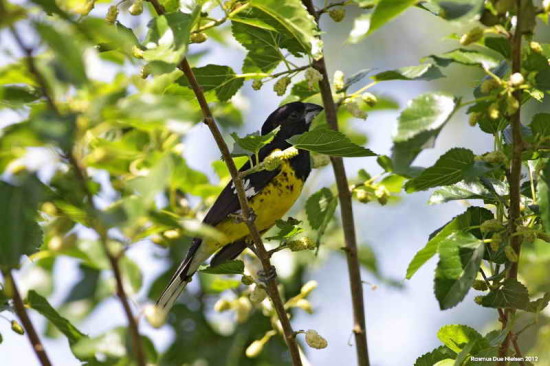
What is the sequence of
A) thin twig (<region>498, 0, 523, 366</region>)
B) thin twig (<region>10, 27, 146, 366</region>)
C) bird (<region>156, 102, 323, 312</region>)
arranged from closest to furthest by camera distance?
thin twig (<region>10, 27, 146, 366</region>) → thin twig (<region>498, 0, 523, 366</region>) → bird (<region>156, 102, 323, 312</region>)

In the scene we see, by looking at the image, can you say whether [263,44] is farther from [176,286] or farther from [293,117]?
[293,117]

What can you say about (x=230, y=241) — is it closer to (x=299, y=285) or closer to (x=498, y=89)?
(x=299, y=285)

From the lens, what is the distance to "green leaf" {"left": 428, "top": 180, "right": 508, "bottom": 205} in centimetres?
246

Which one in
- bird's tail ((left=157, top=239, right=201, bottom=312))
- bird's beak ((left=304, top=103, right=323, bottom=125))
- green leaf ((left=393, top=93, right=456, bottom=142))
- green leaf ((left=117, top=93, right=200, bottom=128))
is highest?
bird's beak ((left=304, top=103, right=323, bottom=125))

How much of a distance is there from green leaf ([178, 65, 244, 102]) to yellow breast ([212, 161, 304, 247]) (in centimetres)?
132

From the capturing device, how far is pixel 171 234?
345 cm

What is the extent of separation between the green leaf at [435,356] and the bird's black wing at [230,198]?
163cm

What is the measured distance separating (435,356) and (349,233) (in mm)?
766

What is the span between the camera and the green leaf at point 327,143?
89.0 inches

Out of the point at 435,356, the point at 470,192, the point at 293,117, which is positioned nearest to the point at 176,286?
the point at 293,117

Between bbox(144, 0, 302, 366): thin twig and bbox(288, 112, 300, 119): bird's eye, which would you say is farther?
bbox(288, 112, 300, 119): bird's eye

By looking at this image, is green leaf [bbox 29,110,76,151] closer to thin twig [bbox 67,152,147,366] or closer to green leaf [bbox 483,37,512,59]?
thin twig [bbox 67,152,147,366]

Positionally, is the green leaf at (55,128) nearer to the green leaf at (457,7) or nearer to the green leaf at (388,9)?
the green leaf at (388,9)

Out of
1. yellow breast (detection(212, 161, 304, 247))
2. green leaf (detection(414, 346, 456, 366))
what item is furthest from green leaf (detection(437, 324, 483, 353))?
yellow breast (detection(212, 161, 304, 247))
